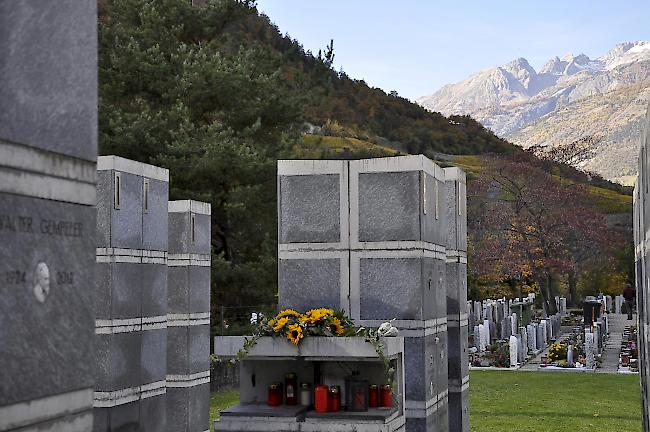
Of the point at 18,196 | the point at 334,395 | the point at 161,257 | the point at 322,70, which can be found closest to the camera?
the point at 18,196

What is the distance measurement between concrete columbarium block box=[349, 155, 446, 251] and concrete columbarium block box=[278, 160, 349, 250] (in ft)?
0.55

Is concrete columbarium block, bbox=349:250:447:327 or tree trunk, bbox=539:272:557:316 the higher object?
concrete columbarium block, bbox=349:250:447:327

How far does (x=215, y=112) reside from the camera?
95.3 ft

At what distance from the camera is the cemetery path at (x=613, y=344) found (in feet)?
87.4

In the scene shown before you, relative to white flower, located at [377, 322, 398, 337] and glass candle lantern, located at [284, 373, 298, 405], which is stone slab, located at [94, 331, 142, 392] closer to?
glass candle lantern, located at [284, 373, 298, 405]

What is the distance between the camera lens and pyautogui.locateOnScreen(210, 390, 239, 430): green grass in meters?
19.5

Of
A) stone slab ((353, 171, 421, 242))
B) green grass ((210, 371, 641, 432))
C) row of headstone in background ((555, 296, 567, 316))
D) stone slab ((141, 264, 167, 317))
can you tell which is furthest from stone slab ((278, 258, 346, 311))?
row of headstone in background ((555, 296, 567, 316))

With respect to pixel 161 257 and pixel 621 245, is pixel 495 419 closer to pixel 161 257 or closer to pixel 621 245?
pixel 161 257

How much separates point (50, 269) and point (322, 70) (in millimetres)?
31771

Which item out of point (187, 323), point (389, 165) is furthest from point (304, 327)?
point (187, 323)

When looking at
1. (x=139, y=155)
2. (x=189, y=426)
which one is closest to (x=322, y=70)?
(x=139, y=155)

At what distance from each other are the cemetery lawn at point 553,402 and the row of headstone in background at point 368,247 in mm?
5568

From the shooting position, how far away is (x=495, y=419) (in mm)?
17703

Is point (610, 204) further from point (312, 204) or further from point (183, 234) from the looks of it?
point (312, 204)
